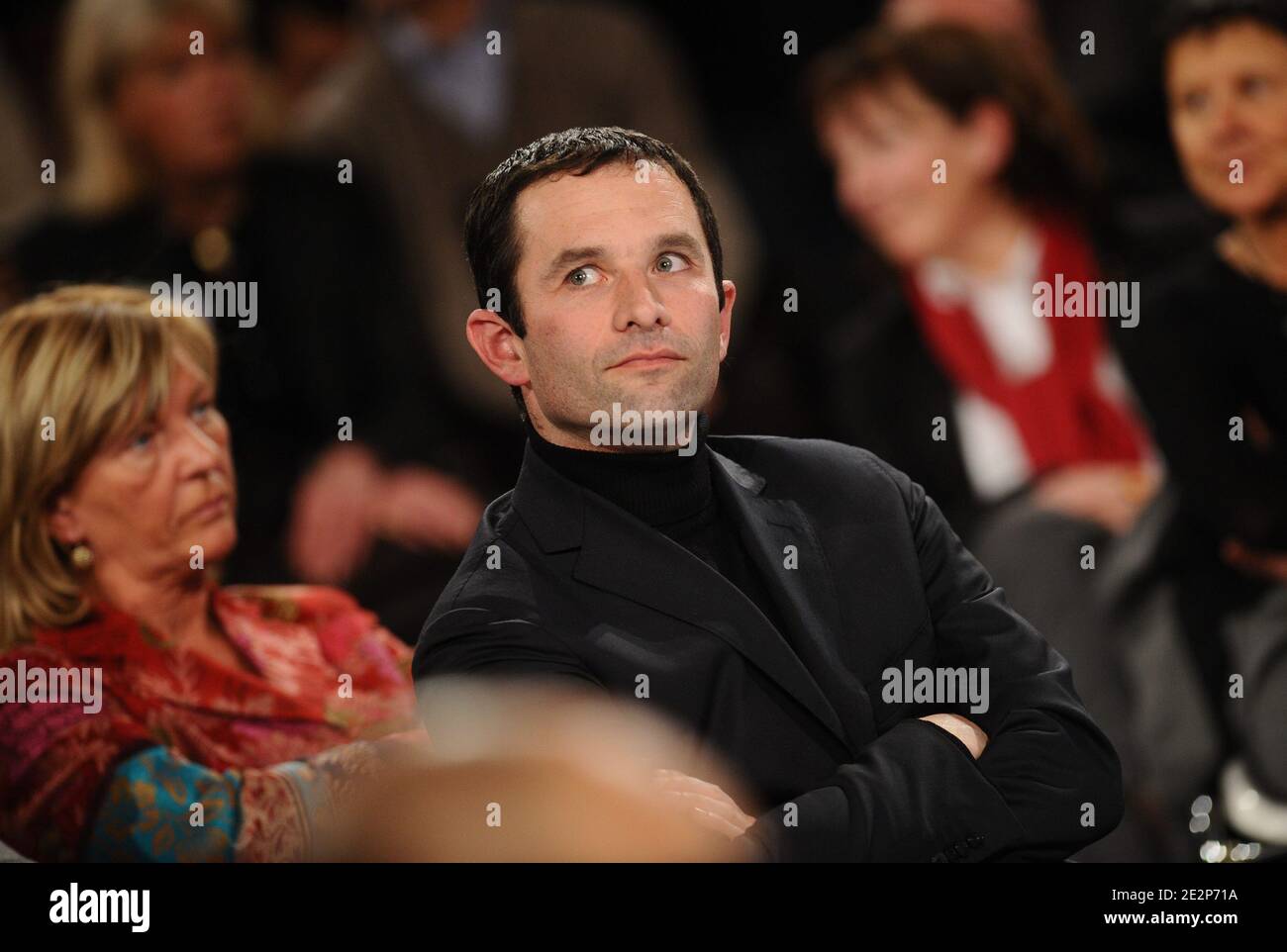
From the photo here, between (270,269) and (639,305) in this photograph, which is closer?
(639,305)

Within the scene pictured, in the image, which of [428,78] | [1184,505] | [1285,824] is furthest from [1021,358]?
[428,78]

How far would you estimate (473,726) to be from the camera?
203cm

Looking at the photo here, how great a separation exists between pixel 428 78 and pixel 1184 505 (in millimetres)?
2095

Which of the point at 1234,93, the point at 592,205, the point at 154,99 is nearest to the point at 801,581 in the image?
the point at 592,205

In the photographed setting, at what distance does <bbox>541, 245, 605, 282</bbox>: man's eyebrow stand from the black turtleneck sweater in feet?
0.71

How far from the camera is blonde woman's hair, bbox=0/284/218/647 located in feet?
8.21

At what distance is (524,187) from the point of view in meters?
2.10

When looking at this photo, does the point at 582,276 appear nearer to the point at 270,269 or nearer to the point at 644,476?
the point at 644,476

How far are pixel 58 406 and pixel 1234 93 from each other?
7.99 feet

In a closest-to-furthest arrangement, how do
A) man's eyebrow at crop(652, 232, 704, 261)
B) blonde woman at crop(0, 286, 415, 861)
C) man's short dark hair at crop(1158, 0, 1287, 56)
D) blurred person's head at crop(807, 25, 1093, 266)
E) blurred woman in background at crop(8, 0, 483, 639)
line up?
1. man's eyebrow at crop(652, 232, 704, 261)
2. blonde woman at crop(0, 286, 415, 861)
3. man's short dark hair at crop(1158, 0, 1287, 56)
4. blurred woman in background at crop(8, 0, 483, 639)
5. blurred person's head at crop(807, 25, 1093, 266)

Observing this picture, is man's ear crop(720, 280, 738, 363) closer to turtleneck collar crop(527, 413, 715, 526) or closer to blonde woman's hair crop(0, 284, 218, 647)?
turtleneck collar crop(527, 413, 715, 526)

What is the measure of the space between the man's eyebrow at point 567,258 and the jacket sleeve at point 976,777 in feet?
1.89

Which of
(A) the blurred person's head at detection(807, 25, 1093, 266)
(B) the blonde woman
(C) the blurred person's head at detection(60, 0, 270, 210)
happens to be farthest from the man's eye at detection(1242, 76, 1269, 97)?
(C) the blurred person's head at detection(60, 0, 270, 210)
